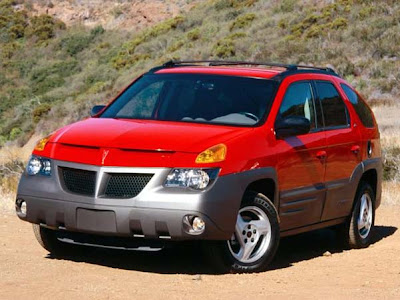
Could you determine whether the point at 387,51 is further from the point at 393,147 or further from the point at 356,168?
the point at 356,168

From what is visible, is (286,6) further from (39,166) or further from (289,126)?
(39,166)

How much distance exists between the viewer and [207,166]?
23.1 feet

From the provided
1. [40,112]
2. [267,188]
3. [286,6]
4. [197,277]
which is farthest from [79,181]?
[286,6]

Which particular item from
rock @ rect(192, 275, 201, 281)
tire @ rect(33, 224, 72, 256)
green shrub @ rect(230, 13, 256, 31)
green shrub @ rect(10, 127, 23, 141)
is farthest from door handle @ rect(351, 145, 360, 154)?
green shrub @ rect(230, 13, 256, 31)

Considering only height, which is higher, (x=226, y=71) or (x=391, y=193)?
(x=226, y=71)

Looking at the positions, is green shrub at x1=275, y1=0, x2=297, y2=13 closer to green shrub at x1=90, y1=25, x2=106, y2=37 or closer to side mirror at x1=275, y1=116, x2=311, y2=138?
green shrub at x1=90, y1=25, x2=106, y2=37

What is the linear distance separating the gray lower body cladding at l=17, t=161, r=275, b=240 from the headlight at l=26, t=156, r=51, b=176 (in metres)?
0.12

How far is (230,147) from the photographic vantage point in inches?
286

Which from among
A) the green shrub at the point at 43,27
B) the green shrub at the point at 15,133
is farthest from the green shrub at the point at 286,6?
the green shrub at the point at 43,27

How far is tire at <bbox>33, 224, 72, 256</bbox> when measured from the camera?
7.94 meters

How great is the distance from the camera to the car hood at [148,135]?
282 inches

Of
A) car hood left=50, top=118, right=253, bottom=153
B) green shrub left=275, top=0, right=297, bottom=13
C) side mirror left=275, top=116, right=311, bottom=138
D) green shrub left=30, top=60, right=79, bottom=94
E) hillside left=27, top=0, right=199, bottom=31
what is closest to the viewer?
car hood left=50, top=118, right=253, bottom=153

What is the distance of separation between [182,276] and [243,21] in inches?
1543

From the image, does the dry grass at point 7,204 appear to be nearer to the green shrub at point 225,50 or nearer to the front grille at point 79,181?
the front grille at point 79,181
